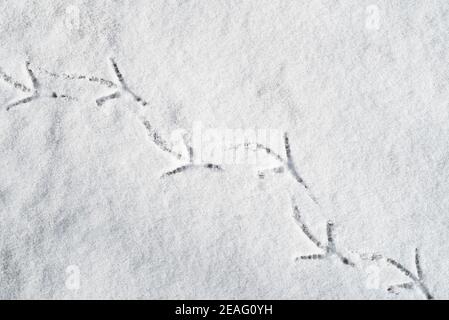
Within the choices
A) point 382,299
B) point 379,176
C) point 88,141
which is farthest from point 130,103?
point 382,299

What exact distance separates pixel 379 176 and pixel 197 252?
0.36 meters

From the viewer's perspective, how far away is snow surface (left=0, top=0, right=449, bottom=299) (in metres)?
1.12

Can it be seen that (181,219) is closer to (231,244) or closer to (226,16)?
(231,244)

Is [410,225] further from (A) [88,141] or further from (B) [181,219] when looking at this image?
(A) [88,141]

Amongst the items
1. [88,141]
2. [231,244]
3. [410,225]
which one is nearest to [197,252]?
[231,244]

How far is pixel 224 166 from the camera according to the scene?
114 cm

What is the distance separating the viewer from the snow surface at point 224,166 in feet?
3.68

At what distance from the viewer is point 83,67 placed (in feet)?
3.79

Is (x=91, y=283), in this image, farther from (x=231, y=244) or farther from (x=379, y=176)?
(x=379, y=176)
